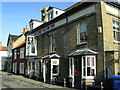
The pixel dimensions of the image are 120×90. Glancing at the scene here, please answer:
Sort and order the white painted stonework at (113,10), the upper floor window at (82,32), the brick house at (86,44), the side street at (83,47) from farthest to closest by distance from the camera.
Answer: the upper floor window at (82,32), the white painted stonework at (113,10), the brick house at (86,44), the side street at (83,47)

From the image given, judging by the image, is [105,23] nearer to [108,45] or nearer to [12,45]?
[108,45]

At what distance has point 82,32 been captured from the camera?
1373 cm

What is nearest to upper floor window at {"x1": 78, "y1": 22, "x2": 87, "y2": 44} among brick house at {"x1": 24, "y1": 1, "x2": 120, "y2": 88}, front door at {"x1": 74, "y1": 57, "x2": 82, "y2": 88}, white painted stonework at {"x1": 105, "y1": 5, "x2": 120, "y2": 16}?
brick house at {"x1": 24, "y1": 1, "x2": 120, "y2": 88}

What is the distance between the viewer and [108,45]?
11750mm

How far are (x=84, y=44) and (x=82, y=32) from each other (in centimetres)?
129

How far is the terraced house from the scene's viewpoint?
11578 mm

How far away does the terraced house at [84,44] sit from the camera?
11578mm

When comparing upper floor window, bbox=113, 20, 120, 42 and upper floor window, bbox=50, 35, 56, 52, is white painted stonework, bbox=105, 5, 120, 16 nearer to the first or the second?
upper floor window, bbox=113, 20, 120, 42

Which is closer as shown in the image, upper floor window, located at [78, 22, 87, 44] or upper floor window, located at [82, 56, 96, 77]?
upper floor window, located at [82, 56, 96, 77]

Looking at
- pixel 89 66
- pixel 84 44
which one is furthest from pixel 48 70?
pixel 89 66

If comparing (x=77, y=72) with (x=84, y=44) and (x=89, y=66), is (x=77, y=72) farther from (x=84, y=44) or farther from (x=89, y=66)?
(x=84, y=44)

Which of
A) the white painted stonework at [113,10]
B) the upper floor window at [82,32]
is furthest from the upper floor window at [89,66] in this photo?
the white painted stonework at [113,10]

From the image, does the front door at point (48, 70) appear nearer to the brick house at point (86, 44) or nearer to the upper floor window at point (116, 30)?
the brick house at point (86, 44)

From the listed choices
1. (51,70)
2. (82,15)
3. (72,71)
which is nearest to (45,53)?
(51,70)
